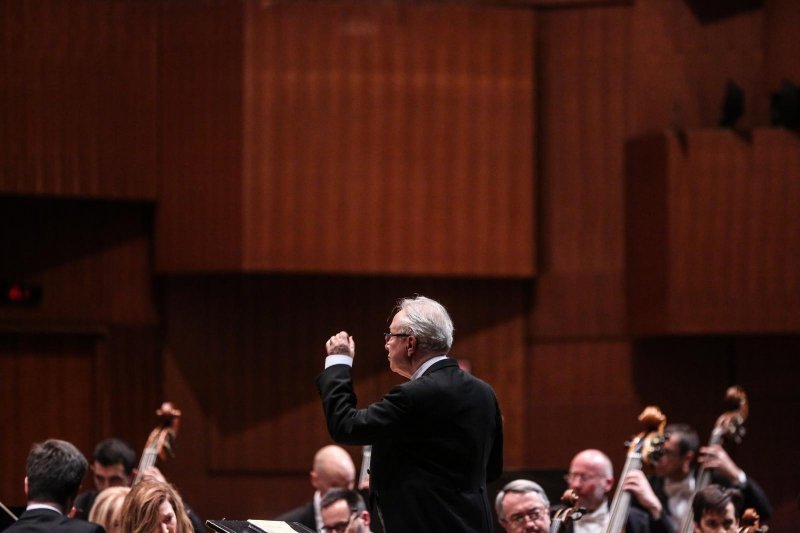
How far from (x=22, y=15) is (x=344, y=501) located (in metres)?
4.06

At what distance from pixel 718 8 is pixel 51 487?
5356mm

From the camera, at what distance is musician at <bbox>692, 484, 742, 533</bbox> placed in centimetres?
478

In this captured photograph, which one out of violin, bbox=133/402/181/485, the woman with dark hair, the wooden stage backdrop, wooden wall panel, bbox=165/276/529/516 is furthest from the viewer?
wooden wall panel, bbox=165/276/529/516

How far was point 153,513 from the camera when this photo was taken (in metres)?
3.71

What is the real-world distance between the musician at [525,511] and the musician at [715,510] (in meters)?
0.58

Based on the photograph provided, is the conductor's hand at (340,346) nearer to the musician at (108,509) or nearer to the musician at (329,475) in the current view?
the musician at (108,509)

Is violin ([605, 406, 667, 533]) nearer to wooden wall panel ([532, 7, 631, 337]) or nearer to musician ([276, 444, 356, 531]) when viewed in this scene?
musician ([276, 444, 356, 531])

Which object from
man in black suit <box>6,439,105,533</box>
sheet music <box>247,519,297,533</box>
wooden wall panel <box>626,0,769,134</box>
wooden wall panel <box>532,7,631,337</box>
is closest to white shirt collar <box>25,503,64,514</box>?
man in black suit <box>6,439,105,533</box>

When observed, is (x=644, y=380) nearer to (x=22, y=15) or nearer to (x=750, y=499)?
(x=750, y=499)

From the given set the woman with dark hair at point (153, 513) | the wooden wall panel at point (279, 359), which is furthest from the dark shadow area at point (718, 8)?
the woman with dark hair at point (153, 513)

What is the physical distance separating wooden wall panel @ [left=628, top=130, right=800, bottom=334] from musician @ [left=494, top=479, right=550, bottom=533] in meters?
3.03

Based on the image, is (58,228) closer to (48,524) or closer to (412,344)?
(48,524)

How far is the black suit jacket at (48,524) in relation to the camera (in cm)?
384

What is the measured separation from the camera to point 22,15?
7.60 metres
